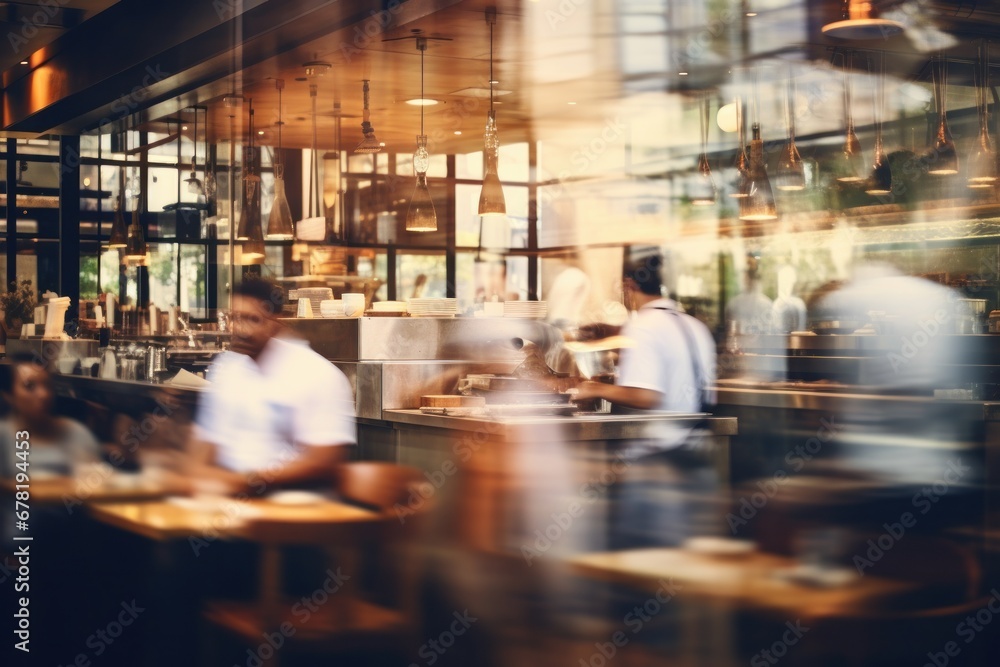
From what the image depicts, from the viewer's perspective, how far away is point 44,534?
117 inches

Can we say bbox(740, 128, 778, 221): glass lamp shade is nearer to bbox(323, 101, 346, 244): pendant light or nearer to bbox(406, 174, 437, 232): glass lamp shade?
bbox(406, 174, 437, 232): glass lamp shade

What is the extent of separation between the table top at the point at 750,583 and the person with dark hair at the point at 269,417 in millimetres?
1044

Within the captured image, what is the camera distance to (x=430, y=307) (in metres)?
5.86

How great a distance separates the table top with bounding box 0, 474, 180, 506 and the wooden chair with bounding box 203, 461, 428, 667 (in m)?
0.34

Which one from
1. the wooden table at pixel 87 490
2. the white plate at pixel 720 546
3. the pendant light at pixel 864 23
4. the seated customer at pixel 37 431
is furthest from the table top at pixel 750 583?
the pendant light at pixel 864 23

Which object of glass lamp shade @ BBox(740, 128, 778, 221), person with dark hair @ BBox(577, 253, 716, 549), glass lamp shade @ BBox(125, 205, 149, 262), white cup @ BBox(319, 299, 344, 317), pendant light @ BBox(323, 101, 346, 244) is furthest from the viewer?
pendant light @ BBox(323, 101, 346, 244)

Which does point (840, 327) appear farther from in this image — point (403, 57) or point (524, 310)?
point (403, 57)

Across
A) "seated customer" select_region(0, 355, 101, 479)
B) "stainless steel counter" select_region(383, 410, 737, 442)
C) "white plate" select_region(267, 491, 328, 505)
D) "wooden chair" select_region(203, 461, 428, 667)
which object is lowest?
"wooden chair" select_region(203, 461, 428, 667)

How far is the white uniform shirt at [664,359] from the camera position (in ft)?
14.7

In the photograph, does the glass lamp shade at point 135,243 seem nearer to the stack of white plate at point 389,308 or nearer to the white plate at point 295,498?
the stack of white plate at point 389,308

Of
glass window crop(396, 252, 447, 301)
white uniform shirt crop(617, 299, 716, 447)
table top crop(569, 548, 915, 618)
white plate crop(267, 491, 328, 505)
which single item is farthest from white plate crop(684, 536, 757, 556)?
glass window crop(396, 252, 447, 301)

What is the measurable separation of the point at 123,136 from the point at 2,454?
30.6 feet

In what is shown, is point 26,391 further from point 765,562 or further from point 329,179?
point 329,179

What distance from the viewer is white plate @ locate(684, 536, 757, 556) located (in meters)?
2.79
